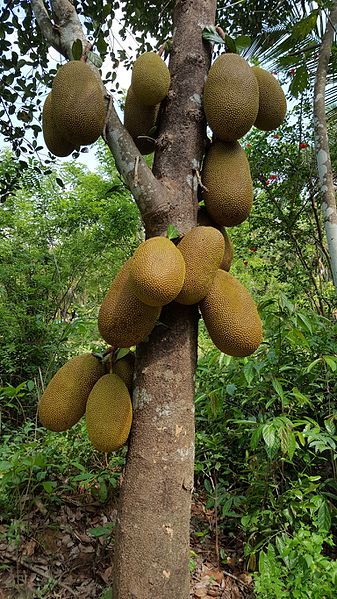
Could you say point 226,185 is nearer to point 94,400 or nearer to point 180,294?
point 180,294

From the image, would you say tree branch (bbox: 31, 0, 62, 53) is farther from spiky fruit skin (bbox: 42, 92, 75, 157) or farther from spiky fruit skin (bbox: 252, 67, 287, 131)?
spiky fruit skin (bbox: 252, 67, 287, 131)

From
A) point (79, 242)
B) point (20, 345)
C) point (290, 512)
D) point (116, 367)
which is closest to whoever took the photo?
point (116, 367)

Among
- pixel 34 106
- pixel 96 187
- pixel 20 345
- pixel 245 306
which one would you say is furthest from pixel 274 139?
pixel 245 306

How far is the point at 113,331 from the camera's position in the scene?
881 millimetres

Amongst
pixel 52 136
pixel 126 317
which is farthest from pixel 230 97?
pixel 126 317

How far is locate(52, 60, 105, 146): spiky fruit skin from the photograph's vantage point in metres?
0.94

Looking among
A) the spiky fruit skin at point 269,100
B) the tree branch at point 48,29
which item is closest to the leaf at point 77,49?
the tree branch at point 48,29

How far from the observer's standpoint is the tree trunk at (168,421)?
2.64 feet

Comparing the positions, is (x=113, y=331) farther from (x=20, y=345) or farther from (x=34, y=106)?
(x=20, y=345)

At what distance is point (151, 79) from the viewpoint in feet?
3.36

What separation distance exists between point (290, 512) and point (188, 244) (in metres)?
1.06

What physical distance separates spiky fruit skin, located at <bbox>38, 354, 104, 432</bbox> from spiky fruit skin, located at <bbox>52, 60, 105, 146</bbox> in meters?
0.54

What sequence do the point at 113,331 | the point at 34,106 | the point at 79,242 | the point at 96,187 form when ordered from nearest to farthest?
the point at 113,331
the point at 34,106
the point at 79,242
the point at 96,187

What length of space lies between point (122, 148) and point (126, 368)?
50cm
